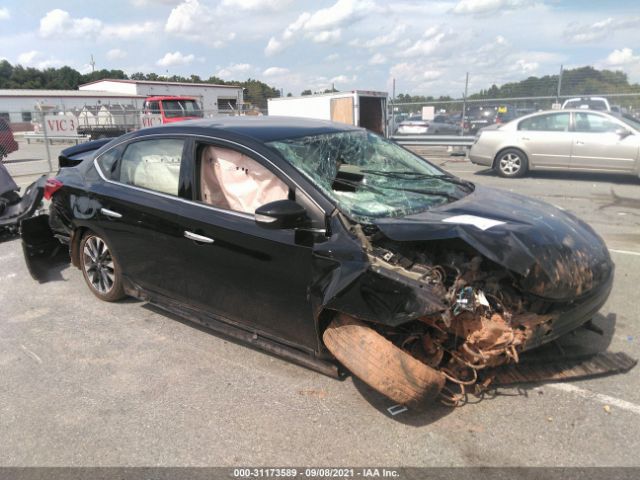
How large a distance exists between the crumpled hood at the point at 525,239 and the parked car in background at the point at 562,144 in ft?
27.7

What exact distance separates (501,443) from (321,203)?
1655mm

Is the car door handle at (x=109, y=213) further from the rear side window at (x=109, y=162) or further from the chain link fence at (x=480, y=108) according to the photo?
the chain link fence at (x=480, y=108)

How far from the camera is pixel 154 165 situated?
404 centimetres

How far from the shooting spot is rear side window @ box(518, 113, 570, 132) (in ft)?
36.6

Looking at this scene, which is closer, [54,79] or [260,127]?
[260,127]

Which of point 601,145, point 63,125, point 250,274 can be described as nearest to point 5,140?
point 63,125

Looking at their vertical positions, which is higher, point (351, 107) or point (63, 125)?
point (351, 107)

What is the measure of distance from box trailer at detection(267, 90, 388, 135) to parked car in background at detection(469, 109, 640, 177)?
16.6 feet

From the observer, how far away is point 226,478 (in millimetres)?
2439

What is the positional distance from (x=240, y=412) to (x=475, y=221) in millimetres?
1804

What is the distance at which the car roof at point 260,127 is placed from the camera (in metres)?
3.61

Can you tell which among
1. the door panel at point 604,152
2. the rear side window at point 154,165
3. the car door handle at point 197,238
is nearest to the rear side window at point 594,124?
the door panel at point 604,152

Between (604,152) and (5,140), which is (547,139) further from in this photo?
(5,140)

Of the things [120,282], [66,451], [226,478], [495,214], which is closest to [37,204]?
[120,282]
